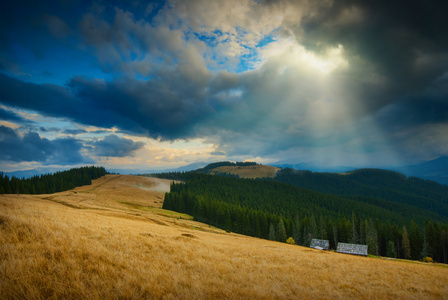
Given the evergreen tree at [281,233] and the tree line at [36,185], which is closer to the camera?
the evergreen tree at [281,233]

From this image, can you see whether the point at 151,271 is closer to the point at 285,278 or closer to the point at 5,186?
the point at 285,278

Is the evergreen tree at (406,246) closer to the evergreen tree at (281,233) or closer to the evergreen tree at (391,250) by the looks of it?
the evergreen tree at (391,250)

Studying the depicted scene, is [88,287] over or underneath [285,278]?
over

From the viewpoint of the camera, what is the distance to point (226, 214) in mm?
97062

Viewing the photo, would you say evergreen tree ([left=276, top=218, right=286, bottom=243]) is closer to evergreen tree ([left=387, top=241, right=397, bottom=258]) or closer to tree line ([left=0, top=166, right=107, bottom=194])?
evergreen tree ([left=387, top=241, right=397, bottom=258])

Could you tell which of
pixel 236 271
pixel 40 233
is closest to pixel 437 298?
pixel 236 271

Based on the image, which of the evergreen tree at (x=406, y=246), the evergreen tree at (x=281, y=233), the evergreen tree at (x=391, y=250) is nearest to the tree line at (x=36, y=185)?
the evergreen tree at (x=281, y=233)

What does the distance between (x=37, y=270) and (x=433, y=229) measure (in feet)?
352

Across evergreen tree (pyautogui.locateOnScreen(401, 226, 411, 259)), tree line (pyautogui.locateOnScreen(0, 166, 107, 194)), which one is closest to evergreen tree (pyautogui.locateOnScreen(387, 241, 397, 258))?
evergreen tree (pyautogui.locateOnScreen(401, 226, 411, 259))

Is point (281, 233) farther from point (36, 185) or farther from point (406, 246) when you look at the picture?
point (36, 185)

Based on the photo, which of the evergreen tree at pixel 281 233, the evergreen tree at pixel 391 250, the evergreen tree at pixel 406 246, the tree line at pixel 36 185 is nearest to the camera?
the evergreen tree at pixel 406 246

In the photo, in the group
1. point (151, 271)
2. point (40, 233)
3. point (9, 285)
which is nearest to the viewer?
point (9, 285)

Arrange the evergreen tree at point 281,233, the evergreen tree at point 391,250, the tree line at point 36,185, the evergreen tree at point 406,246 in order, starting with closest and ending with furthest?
the evergreen tree at point 406,246 < the evergreen tree at point 391,250 < the evergreen tree at point 281,233 < the tree line at point 36,185

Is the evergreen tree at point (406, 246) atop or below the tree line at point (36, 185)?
below
